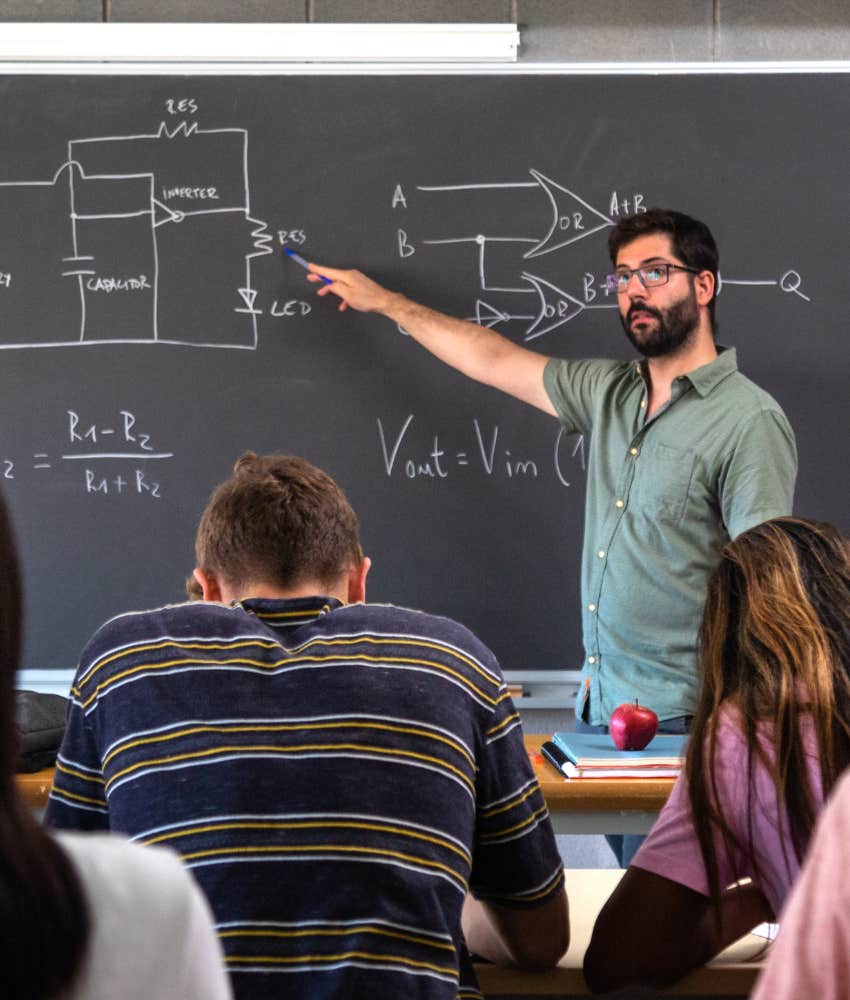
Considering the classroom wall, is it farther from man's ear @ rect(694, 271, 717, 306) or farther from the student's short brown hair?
the student's short brown hair

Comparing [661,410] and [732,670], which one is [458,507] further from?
[732,670]

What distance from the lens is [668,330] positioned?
318 centimetres

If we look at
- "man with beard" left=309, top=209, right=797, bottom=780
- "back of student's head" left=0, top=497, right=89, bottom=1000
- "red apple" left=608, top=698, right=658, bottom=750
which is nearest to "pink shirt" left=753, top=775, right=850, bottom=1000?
"back of student's head" left=0, top=497, right=89, bottom=1000

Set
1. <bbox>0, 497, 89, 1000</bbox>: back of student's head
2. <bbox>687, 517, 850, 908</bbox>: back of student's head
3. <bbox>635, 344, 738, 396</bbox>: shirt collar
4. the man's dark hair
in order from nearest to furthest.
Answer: <bbox>0, 497, 89, 1000</bbox>: back of student's head → <bbox>687, 517, 850, 908</bbox>: back of student's head → <bbox>635, 344, 738, 396</bbox>: shirt collar → the man's dark hair

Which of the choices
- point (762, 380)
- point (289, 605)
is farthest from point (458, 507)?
point (289, 605)

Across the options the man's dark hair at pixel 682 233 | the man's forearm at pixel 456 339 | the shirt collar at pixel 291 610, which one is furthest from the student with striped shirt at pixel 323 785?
the man's dark hair at pixel 682 233

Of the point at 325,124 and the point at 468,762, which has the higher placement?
the point at 325,124

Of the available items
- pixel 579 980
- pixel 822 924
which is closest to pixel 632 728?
pixel 579 980

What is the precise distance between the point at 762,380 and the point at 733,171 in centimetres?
55

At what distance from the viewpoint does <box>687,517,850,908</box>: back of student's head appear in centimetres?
146

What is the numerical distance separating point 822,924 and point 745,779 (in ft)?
2.70

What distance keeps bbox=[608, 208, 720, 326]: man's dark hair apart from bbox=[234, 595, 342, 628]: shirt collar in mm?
1946

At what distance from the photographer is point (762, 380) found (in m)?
3.43

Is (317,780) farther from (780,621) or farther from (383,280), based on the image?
(383,280)
